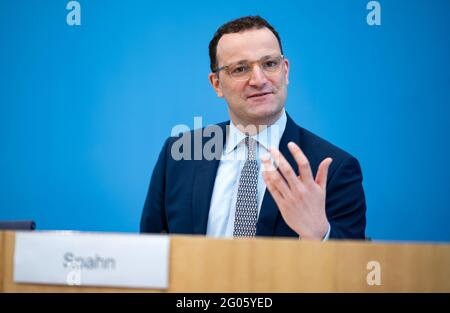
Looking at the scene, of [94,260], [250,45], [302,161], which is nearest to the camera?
[94,260]

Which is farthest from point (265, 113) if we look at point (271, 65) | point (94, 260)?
point (94, 260)

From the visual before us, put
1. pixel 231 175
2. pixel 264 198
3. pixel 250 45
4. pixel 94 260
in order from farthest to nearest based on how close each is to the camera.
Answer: pixel 250 45 < pixel 231 175 < pixel 264 198 < pixel 94 260

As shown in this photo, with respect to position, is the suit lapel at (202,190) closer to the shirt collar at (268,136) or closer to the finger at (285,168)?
the shirt collar at (268,136)

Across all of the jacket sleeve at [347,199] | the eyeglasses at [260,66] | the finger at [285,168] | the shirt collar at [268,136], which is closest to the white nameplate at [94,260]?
the finger at [285,168]

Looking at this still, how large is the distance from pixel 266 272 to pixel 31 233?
0.34 m

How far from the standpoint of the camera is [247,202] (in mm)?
1483

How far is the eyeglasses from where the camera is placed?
5.42 feet

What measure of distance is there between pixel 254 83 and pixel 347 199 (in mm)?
453

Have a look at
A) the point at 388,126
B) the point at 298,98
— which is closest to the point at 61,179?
the point at 298,98

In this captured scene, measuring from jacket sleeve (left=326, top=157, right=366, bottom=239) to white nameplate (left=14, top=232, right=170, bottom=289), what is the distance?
2.58 ft

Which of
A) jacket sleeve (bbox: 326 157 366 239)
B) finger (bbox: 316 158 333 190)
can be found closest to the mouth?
jacket sleeve (bbox: 326 157 366 239)

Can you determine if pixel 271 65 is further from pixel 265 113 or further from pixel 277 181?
pixel 277 181

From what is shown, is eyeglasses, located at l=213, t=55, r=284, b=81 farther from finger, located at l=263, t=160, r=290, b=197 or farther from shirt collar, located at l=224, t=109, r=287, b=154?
finger, located at l=263, t=160, r=290, b=197

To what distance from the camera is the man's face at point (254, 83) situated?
5.30 feet
